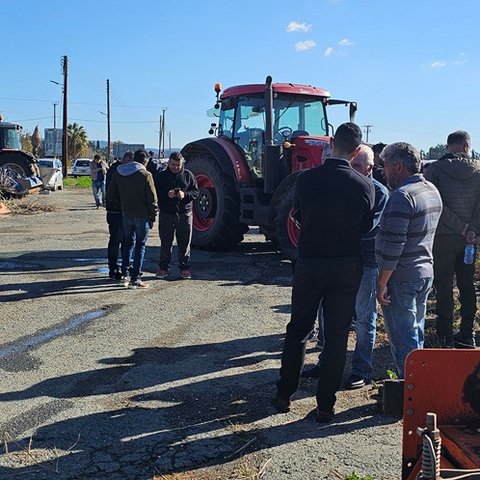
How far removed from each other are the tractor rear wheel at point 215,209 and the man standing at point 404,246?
20.7ft

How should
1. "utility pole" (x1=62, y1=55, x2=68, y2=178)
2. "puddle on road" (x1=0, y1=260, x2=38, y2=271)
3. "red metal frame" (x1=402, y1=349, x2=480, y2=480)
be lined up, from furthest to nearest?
"utility pole" (x1=62, y1=55, x2=68, y2=178)
"puddle on road" (x1=0, y1=260, x2=38, y2=271)
"red metal frame" (x1=402, y1=349, x2=480, y2=480)

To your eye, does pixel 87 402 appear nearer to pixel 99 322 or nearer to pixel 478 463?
pixel 99 322

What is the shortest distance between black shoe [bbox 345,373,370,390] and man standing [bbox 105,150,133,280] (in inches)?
173

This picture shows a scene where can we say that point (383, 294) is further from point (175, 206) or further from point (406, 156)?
point (175, 206)

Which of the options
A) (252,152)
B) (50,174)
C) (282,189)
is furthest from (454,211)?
(50,174)

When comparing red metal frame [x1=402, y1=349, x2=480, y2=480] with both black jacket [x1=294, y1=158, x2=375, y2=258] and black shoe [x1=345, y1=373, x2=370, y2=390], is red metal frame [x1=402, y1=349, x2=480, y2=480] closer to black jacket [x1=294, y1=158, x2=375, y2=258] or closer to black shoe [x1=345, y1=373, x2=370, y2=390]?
black jacket [x1=294, y1=158, x2=375, y2=258]

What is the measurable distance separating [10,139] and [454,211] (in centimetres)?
2102

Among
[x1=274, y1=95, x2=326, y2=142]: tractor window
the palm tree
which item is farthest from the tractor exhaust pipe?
the palm tree

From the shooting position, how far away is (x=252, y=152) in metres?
10.5

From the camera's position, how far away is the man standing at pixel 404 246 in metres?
4.03

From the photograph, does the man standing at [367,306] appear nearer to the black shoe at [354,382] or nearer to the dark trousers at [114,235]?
the black shoe at [354,382]

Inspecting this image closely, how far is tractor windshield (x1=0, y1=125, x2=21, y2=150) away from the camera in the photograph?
22964 millimetres

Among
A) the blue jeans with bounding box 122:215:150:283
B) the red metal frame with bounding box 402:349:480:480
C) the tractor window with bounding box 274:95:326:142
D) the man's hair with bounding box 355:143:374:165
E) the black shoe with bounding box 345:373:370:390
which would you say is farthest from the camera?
the tractor window with bounding box 274:95:326:142

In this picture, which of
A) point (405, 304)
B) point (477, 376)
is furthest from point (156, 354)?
point (477, 376)
